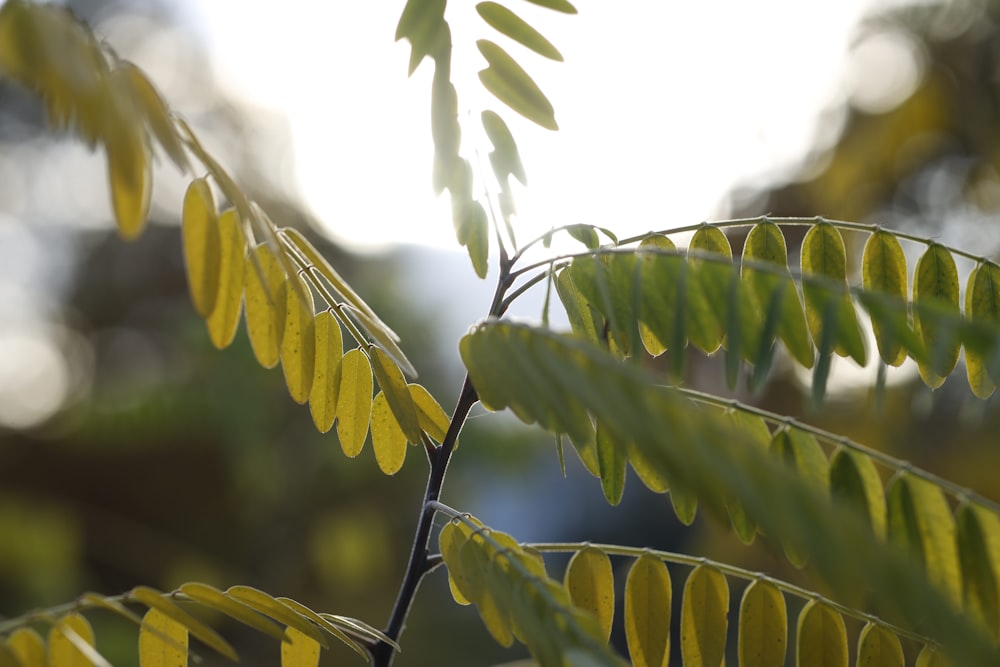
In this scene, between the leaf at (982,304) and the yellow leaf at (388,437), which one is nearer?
the leaf at (982,304)

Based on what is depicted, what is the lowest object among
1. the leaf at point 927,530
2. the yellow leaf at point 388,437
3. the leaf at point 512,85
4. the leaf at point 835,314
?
the yellow leaf at point 388,437

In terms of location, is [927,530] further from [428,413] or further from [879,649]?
[428,413]

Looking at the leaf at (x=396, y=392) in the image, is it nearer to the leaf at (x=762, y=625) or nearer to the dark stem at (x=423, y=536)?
the dark stem at (x=423, y=536)

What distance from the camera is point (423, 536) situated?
658mm

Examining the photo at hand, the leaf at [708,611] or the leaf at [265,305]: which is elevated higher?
the leaf at [265,305]

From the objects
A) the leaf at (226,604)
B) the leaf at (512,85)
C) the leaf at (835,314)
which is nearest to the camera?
the leaf at (835,314)

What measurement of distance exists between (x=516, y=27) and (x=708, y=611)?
493 millimetres

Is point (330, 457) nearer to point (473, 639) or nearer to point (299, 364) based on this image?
point (473, 639)

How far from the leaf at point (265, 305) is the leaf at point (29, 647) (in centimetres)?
24

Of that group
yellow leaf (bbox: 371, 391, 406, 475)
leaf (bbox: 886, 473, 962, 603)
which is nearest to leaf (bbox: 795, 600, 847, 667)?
leaf (bbox: 886, 473, 962, 603)

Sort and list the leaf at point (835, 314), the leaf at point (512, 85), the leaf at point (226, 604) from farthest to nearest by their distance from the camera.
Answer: the leaf at point (512, 85), the leaf at point (226, 604), the leaf at point (835, 314)

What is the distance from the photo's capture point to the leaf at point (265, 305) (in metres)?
0.65

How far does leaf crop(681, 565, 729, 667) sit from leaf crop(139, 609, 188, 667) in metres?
0.39

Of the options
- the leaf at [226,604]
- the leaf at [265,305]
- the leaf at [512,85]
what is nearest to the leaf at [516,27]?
the leaf at [512,85]
